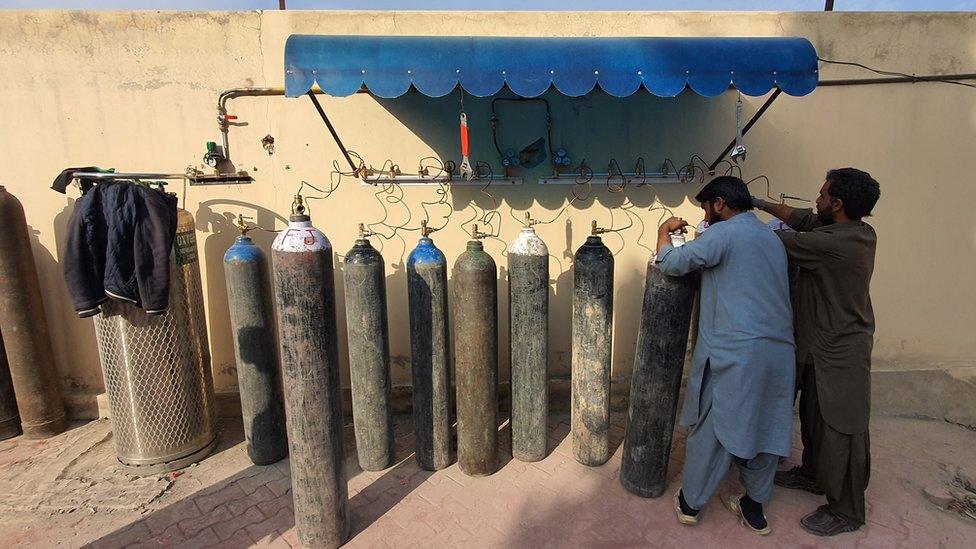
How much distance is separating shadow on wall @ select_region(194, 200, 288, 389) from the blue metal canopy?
4.28 ft

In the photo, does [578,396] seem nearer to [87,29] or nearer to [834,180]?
[834,180]

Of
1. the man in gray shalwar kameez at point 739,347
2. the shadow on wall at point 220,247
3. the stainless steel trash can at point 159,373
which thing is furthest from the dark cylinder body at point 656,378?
the stainless steel trash can at point 159,373

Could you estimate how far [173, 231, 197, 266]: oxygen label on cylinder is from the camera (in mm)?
3215

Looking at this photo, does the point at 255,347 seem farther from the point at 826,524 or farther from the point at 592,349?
the point at 826,524

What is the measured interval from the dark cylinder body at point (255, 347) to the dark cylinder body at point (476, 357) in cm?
133

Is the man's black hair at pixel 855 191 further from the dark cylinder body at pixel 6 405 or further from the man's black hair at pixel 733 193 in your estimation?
the dark cylinder body at pixel 6 405

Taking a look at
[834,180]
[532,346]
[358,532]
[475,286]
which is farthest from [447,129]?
[358,532]

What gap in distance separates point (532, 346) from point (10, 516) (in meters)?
3.30

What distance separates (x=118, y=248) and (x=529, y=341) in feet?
8.55

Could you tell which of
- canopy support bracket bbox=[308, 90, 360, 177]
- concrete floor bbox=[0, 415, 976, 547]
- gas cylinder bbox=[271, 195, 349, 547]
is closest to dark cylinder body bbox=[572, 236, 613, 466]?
concrete floor bbox=[0, 415, 976, 547]

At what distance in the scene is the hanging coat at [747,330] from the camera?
2.47 metres

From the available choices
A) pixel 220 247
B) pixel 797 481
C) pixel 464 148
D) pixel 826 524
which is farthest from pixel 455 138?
pixel 826 524

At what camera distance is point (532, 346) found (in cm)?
325

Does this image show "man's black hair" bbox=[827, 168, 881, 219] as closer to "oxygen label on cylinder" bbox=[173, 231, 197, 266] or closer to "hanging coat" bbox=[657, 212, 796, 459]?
"hanging coat" bbox=[657, 212, 796, 459]
